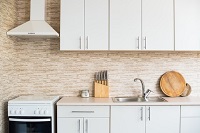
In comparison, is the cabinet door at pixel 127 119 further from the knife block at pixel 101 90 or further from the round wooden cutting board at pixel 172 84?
the round wooden cutting board at pixel 172 84

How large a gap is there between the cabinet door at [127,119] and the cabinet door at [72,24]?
966 millimetres

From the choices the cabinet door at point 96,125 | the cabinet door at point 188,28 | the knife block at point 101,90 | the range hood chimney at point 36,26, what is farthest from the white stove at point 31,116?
the cabinet door at point 188,28

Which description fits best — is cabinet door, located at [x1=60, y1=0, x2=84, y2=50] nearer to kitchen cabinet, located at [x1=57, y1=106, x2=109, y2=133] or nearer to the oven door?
kitchen cabinet, located at [x1=57, y1=106, x2=109, y2=133]

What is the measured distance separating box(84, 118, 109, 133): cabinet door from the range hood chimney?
120 centimetres

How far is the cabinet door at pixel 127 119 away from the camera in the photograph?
281cm

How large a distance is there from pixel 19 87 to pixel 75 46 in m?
1.08

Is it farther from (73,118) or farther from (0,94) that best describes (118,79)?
(0,94)

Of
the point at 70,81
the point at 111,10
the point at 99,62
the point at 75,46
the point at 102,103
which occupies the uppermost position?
the point at 111,10

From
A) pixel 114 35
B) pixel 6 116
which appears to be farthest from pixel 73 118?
pixel 114 35

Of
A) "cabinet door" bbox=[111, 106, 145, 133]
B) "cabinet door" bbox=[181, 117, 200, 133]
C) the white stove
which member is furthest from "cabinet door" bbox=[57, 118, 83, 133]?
"cabinet door" bbox=[181, 117, 200, 133]

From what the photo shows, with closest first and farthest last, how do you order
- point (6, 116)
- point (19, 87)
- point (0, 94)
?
point (0, 94), point (6, 116), point (19, 87)

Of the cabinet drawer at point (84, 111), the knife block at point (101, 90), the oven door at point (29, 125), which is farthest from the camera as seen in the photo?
the knife block at point (101, 90)

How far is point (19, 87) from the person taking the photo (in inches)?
130

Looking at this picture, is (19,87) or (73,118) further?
(19,87)
